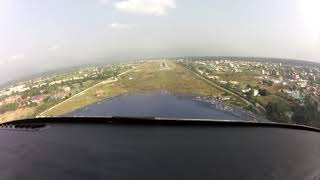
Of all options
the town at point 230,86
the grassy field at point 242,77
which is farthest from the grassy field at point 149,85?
the grassy field at point 242,77

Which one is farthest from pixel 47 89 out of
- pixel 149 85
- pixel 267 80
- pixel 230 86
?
pixel 267 80

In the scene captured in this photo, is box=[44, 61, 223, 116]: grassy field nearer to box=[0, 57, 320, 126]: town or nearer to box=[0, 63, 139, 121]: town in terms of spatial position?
box=[0, 57, 320, 126]: town

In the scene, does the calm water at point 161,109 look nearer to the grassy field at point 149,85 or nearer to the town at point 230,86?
the town at point 230,86

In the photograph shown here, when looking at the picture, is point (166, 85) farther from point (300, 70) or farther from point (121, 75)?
point (300, 70)

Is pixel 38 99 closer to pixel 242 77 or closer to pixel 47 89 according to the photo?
pixel 47 89

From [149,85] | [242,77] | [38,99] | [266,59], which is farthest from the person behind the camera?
[266,59]

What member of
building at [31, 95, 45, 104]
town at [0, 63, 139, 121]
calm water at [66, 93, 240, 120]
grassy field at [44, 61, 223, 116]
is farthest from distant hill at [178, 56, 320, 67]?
building at [31, 95, 45, 104]
